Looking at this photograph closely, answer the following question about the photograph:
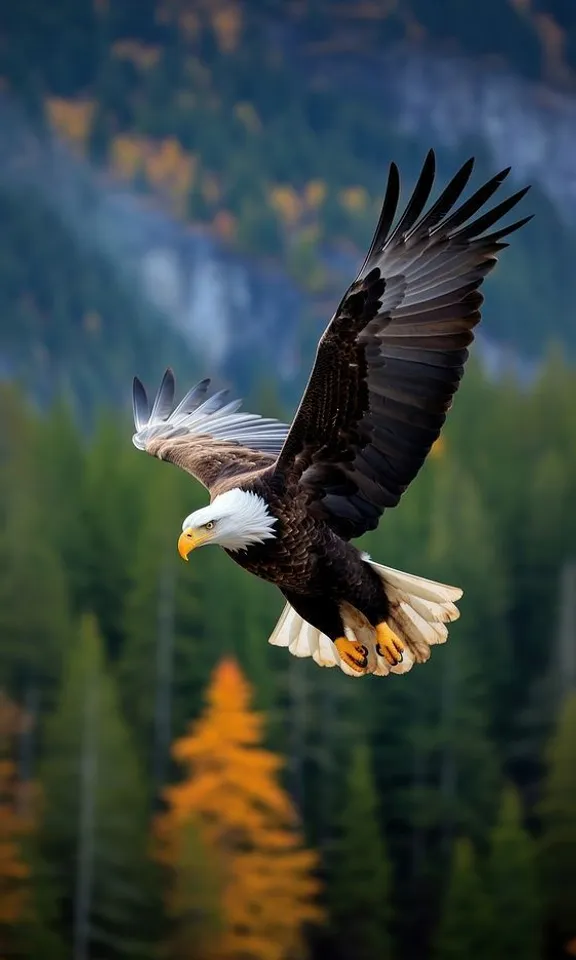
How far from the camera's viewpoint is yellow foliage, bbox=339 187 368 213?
3442 inches

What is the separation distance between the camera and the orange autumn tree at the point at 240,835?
2322 cm

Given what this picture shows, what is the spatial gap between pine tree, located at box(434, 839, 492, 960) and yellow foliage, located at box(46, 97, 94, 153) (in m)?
74.9

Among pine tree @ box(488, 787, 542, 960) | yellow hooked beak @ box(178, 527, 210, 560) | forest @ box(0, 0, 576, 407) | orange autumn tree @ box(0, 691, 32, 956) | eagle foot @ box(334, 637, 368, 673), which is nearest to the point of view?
yellow hooked beak @ box(178, 527, 210, 560)

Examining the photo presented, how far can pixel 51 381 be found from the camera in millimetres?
73500

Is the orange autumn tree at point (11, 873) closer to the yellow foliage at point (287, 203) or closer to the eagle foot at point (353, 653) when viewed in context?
the eagle foot at point (353, 653)

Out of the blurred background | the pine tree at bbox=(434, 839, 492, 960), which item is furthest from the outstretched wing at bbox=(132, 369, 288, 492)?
the pine tree at bbox=(434, 839, 492, 960)

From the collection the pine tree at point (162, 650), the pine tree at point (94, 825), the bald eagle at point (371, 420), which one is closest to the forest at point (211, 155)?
the pine tree at point (162, 650)

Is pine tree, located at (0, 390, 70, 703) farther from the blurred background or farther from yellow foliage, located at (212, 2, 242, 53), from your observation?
yellow foliage, located at (212, 2, 242, 53)

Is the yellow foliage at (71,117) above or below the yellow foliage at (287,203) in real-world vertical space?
above

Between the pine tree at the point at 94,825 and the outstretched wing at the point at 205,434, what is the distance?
49.1 feet

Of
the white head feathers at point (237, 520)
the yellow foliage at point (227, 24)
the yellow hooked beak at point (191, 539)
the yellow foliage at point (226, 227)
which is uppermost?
the yellow foliage at point (227, 24)

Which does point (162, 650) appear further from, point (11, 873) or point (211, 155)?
point (211, 155)

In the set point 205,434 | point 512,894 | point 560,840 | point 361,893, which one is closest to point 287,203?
point 560,840

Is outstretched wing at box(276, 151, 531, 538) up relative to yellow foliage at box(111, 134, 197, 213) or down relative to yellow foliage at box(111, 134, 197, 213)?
down
